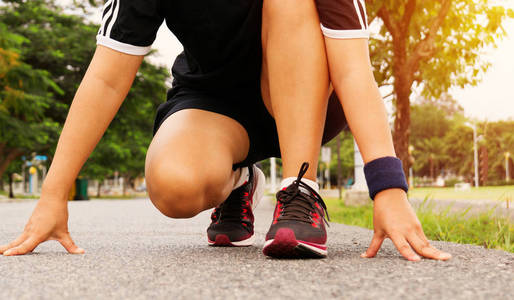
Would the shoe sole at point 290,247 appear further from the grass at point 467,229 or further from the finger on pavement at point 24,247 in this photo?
the grass at point 467,229

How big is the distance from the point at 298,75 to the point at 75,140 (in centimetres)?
78

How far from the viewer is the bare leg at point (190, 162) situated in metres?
1.85

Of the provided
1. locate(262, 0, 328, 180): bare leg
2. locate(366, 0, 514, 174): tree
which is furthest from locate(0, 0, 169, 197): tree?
locate(262, 0, 328, 180): bare leg

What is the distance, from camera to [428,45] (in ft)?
18.8

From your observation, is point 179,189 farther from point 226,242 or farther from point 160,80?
point 160,80

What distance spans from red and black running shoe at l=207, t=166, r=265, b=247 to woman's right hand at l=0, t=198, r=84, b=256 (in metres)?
0.68

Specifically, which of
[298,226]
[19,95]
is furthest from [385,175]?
[19,95]

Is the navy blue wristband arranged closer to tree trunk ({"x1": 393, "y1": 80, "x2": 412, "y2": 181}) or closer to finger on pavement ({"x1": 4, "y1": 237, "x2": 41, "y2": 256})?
finger on pavement ({"x1": 4, "y1": 237, "x2": 41, "y2": 256})

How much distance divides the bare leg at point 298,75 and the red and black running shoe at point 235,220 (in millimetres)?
558

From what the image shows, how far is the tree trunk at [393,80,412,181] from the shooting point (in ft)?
19.8

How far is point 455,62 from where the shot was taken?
6.45 m

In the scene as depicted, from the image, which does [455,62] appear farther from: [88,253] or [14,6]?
[14,6]

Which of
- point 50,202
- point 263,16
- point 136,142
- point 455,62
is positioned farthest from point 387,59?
point 136,142

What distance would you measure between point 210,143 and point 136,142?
82.6 ft
